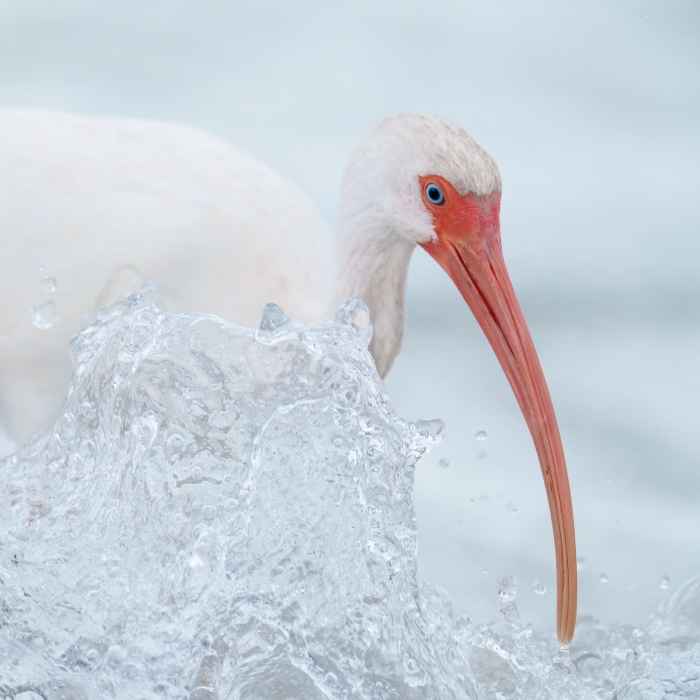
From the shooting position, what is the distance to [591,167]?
5.34 metres

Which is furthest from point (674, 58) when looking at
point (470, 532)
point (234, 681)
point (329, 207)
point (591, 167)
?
point (234, 681)

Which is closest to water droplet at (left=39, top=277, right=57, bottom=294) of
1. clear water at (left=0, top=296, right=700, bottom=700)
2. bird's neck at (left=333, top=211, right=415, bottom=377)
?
clear water at (left=0, top=296, right=700, bottom=700)

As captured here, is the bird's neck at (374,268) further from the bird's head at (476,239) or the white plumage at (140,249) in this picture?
the bird's head at (476,239)

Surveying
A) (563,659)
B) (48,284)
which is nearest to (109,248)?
(48,284)

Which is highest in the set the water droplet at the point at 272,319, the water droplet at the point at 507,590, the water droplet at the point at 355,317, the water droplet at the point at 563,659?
the water droplet at the point at 355,317

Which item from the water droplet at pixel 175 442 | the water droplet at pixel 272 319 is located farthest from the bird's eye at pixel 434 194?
the water droplet at pixel 175 442

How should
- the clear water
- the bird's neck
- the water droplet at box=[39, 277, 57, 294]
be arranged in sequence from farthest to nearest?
1. the water droplet at box=[39, 277, 57, 294]
2. the bird's neck
3. the clear water

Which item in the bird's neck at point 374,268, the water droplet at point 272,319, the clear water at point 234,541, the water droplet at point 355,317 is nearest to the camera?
the clear water at point 234,541

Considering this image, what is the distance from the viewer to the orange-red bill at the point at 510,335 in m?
2.49

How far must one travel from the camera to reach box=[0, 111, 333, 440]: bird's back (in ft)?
9.49

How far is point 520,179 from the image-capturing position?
5.29m

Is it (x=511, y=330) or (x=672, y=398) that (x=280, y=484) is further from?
(x=672, y=398)

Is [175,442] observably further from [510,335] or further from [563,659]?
[563,659]

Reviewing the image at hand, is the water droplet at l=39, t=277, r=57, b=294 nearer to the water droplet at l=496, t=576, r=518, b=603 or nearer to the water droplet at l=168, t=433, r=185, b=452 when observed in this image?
the water droplet at l=168, t=433, r=185, b=452
